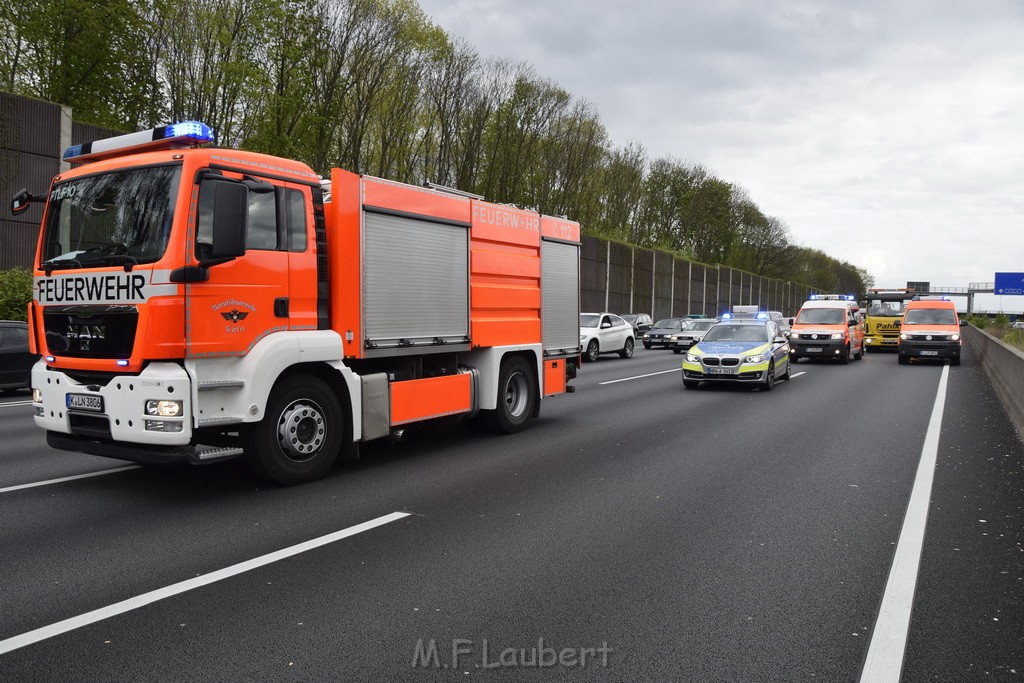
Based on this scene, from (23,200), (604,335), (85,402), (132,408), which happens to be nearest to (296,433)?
(132,408)

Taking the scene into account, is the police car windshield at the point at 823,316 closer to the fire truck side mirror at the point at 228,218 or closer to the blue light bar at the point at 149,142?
the blue light bar at the point at 149,142

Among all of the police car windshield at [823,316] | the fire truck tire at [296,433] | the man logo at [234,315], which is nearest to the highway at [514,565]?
the fire truck tire at [296,433]

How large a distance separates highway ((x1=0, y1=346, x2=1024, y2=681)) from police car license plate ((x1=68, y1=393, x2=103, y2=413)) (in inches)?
30.5

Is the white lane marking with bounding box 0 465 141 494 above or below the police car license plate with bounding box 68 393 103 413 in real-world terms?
below

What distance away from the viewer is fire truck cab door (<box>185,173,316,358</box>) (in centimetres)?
641

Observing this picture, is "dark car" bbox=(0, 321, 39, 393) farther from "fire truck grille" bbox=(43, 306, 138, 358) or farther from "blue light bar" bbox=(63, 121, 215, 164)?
"fire truck grille" bbox=(43, 306, 138, 358)

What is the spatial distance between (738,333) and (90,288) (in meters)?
14.0

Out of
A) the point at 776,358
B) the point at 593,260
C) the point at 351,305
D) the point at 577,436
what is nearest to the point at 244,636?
the point at 351,305

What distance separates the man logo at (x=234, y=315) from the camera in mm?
6563

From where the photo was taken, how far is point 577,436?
10.3 metres

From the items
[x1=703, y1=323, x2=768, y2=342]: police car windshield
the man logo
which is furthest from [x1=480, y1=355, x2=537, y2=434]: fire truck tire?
[x1=703, y1=323, x2=768, y2=342]: police car windshield

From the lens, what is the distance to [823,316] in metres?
26.1

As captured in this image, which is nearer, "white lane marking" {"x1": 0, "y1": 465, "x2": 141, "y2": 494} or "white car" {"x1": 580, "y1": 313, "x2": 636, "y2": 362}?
"white lane marking" {"x1": 0, "y1": 465, "x2": 141, "y2": 494}

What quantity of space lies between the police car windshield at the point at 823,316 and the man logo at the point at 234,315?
22641mm
